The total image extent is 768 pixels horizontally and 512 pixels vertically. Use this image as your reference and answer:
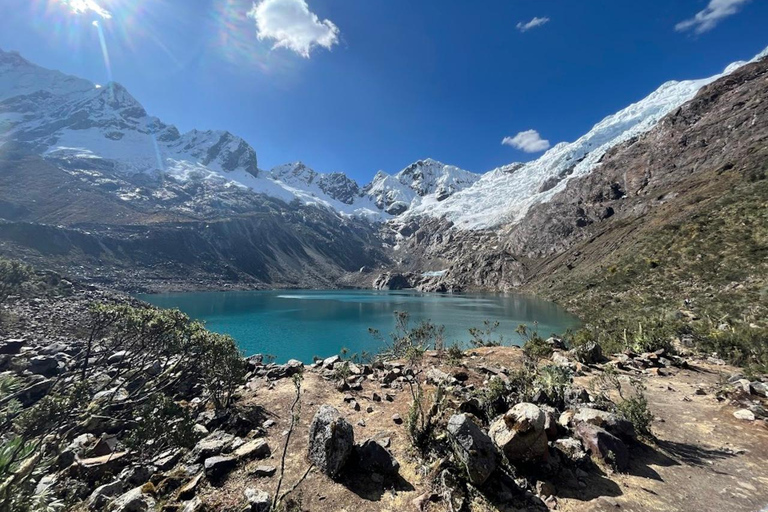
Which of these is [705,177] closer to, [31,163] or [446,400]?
[446,400]

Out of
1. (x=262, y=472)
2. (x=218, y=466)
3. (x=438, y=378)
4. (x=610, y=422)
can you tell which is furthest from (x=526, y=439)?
(x=218, y=466)

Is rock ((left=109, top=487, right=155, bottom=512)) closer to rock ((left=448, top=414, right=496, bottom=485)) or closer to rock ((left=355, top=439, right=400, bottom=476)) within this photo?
rock ((left=355, top=439, right=400, bottom=476))

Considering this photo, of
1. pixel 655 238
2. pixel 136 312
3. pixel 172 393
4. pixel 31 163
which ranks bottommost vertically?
pixel 172 393

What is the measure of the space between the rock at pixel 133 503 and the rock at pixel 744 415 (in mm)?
16472

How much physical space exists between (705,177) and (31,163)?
303267mm

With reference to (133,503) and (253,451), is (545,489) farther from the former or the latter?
(133,503)

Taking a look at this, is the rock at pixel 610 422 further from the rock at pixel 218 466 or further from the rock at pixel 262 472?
the rock at pixel 218 466

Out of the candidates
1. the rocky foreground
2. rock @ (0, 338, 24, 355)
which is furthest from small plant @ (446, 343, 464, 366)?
rock @ (0, 338, 24, 355)

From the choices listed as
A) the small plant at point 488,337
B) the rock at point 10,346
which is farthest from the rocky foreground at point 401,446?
the small plant at point 488,337

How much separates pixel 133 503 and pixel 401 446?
21.0ft

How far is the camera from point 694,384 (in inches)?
528

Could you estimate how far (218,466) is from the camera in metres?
8.03

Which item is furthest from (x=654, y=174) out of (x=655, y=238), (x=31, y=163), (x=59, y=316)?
(x=31, y=163)

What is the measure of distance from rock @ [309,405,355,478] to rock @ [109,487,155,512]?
11.8ft
